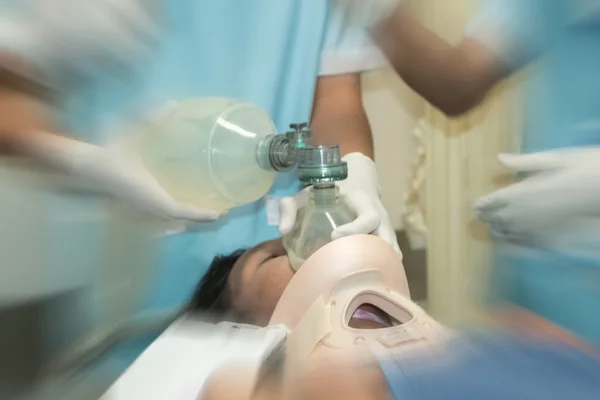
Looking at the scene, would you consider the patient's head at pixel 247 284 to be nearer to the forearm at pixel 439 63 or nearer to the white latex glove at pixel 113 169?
the white latex glove at pixel 113 169

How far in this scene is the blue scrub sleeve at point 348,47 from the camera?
79 cm

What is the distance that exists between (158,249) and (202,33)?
31 centimetres

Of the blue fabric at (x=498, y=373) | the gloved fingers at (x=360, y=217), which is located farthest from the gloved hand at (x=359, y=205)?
the blue fabric at (x=498, y=373)

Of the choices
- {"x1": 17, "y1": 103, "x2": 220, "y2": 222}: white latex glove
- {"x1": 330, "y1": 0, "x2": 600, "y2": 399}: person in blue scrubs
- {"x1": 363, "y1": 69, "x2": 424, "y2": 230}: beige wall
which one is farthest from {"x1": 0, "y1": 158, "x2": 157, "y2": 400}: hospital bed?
{"x1": 363, "y1": 69, "x2": 424, "y2": 230}: beige wall

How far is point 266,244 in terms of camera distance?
2.33 feet

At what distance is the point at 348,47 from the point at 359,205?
11.3 inches

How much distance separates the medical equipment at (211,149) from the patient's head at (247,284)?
3.6 inches

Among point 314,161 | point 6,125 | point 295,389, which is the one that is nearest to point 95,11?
point 6,125

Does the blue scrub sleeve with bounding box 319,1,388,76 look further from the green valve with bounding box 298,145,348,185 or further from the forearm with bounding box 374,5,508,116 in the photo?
the green valve with bounding box 298,145,348,185

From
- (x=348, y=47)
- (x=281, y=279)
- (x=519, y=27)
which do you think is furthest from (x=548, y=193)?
(x=348, y=47)

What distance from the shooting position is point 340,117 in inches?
33.0

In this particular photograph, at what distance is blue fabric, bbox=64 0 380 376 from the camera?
691mm

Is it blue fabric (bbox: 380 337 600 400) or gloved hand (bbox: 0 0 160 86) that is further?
gloved hand (bbox: 0 0 160 86)

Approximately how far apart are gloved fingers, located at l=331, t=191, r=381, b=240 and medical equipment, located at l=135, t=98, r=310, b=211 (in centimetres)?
9
